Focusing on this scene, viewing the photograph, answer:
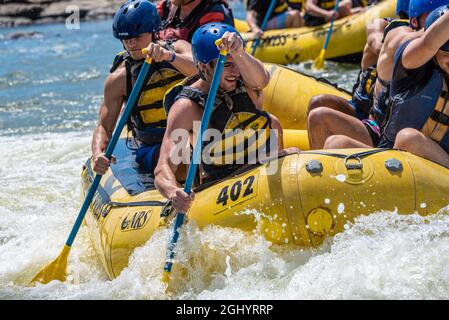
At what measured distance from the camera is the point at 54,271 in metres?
5.05

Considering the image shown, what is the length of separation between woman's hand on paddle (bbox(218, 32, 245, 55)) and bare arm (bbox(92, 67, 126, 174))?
4.47 ft

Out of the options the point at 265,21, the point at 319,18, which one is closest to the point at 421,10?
the point at 319,18

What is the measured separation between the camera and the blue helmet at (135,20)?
203 inches

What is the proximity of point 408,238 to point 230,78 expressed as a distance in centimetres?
119

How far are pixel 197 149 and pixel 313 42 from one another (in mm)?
7315

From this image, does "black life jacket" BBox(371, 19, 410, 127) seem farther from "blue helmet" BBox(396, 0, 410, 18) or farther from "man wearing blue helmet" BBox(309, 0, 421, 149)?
"blue helmet" BBox(396, 0, 410, 18)

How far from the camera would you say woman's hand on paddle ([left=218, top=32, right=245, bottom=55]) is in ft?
13.6

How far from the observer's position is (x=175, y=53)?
515 centimetres

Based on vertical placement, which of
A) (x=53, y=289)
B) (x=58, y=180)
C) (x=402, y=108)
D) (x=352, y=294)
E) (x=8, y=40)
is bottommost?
(x=8, y=40)

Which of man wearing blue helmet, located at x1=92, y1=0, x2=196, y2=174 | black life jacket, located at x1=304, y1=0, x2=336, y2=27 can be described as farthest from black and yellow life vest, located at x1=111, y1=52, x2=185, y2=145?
black life jacket, located at x1=304, y1=0, x2=336, y2=27

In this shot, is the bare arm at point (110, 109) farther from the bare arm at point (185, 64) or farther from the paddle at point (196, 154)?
the paddle at point (196, 154)

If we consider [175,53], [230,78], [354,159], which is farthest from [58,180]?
[354,159]

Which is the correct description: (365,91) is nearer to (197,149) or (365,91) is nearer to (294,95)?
(294,95)

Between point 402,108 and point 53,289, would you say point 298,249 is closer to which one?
point 402,108
